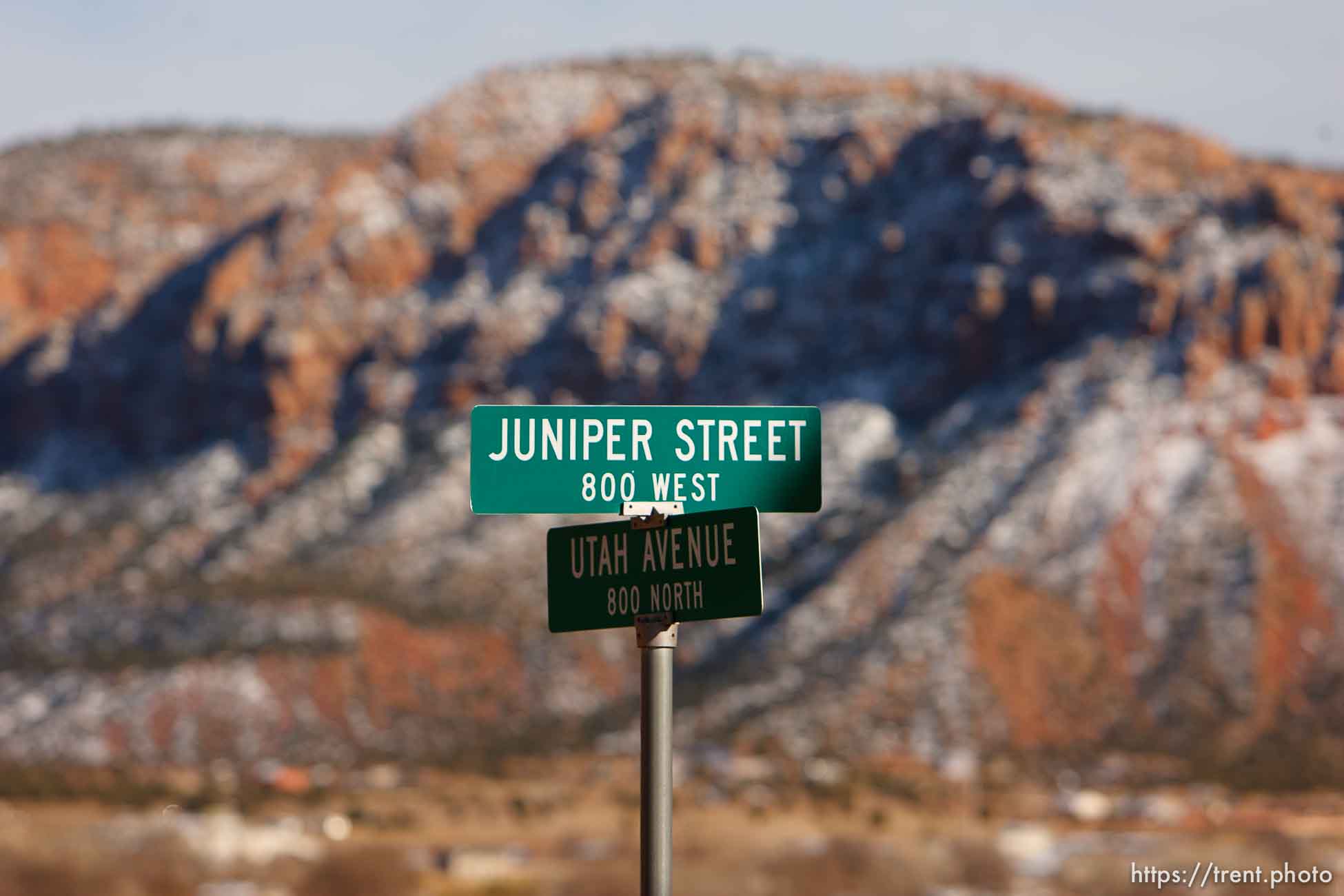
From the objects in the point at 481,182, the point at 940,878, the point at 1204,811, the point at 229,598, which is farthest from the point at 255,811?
the point at 481,182

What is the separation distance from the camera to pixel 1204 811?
99062 millimetres

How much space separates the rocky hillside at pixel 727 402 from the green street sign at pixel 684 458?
317 feet

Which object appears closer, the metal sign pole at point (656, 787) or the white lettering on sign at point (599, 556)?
the metal sign pole at point (656, 787)

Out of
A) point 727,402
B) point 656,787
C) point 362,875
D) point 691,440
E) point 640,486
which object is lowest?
point 656,787

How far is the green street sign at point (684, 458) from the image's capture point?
33.7 ft

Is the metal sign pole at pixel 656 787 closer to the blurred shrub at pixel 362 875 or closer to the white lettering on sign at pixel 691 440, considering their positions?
the white lettering on sign at pixel 691 440

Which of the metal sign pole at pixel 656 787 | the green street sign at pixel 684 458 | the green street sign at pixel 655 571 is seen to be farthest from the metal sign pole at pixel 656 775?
the green street sign at pixel 684 458

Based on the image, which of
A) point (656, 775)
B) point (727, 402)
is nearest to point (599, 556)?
point (656, 775)

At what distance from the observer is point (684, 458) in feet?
33.8

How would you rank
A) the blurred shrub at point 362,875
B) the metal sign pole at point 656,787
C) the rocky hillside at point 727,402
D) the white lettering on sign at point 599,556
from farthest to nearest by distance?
the rocky hillside at point 727,402, the blurred shrub at point 362,875, the white lettering on sign at point 599,556, the metal sign pole at point 656,787

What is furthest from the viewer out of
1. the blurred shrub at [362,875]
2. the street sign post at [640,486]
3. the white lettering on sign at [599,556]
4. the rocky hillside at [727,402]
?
the rocky hillside at [727,402]

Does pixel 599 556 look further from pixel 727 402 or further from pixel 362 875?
pixel 727 402

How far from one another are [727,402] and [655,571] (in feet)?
416

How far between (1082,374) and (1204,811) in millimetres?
30819
